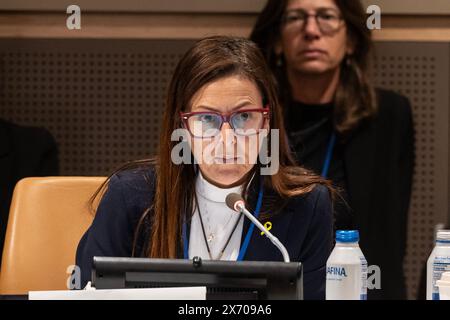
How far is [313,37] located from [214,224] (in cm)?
92

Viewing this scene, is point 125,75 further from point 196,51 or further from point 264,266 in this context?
point 264,266

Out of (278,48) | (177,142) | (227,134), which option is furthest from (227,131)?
(278,48)

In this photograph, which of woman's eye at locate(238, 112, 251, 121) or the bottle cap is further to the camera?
woman's eye at locate(238, 112, 251, 121)

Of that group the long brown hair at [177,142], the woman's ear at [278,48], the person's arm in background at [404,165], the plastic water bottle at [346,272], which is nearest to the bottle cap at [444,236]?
the plastic water bottle at [346,272]

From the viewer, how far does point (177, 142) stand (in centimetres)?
189

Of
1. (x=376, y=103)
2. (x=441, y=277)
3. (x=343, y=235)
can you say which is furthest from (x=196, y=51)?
(x=376, y=103)

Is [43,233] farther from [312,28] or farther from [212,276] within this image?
[312,28]

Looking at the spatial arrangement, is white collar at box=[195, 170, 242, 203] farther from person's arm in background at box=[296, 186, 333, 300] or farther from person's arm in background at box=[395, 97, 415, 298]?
person's arm in background at box=[395, 97, 415, 298]

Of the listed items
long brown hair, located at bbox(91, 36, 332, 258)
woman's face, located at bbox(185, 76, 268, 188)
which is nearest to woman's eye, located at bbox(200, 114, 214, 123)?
woman's face, located at bbox(185, 76, 268, 188)

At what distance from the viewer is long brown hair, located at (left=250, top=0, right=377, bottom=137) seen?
254cm

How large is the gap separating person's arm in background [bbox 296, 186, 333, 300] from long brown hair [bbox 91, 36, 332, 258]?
0.16 feet

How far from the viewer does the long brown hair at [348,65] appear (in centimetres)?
254

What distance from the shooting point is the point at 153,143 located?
2.87 metres
